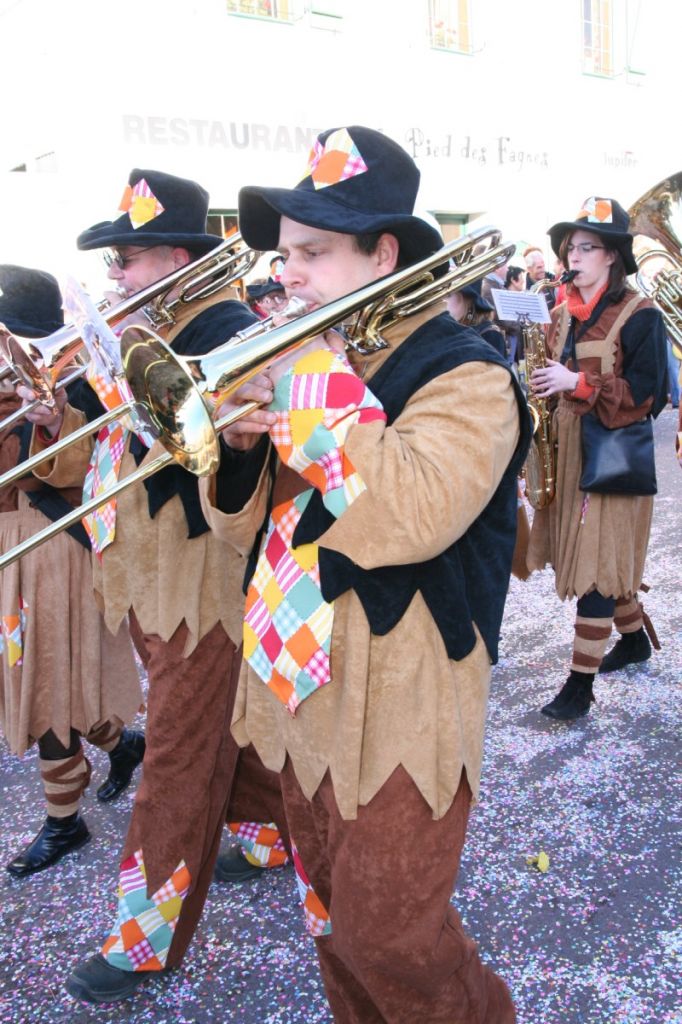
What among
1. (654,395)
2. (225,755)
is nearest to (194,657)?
(225,755)

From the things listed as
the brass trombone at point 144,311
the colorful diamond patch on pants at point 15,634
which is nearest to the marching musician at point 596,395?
the brass trombone at point 144,311

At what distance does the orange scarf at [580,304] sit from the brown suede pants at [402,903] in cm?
252

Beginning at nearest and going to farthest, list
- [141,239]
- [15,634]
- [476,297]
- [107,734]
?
[141,239], [15,634], [107,734], [476,297]

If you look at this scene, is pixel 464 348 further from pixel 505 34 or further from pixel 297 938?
pixel 505 34

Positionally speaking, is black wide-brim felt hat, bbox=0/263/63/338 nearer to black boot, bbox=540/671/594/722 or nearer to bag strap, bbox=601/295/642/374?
bag strap, bbox=601/295/642/374

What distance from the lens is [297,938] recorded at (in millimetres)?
2381

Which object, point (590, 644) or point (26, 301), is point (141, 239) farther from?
point (590, 644)

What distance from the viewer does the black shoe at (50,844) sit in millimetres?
2738

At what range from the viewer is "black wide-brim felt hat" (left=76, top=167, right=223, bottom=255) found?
2.29 metres

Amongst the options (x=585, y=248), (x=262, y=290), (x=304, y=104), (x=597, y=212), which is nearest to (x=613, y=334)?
(x=585, y=248)

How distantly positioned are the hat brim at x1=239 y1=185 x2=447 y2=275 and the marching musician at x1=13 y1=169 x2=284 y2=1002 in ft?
1.64

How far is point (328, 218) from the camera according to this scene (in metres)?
1.46

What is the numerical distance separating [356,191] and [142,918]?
1.89 m

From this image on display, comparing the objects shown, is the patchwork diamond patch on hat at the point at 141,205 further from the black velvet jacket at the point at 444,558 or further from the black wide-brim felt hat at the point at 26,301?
the black velvet jacket at the point at 444,558
